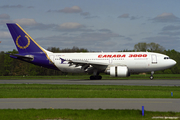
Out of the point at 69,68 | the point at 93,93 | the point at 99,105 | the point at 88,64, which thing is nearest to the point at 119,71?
the point at 88,64

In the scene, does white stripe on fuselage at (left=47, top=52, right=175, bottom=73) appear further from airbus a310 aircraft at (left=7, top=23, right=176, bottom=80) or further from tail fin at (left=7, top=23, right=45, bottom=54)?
tail fin at (left=7, top=23, right=45, bottom=54)

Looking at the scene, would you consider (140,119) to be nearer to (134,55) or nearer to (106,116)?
(106,116)

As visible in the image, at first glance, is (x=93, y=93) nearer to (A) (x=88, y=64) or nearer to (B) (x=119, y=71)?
(B) (x=119, y=71)

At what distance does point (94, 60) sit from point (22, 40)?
14.0 meters

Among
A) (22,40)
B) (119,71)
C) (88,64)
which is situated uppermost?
(22,40)

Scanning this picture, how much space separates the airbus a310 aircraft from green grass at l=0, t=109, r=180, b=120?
28679mm

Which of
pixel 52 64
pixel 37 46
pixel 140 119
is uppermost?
pixel 37 46

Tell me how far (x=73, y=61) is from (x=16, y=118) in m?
30.4

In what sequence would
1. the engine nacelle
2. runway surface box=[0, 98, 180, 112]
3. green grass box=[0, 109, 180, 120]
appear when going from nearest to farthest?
1. green grass box=[0, 109, 180, 120]
2. runway surface box=[0, 98, 180, 112]
3. the engine nacelle

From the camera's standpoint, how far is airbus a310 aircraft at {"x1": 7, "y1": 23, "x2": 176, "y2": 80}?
42.2m

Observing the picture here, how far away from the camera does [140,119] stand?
10.7 m

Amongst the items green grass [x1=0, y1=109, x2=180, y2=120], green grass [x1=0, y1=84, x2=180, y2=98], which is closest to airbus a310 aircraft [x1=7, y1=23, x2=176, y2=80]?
green grass [x1=0, y1=84, x2=180, y2=98]

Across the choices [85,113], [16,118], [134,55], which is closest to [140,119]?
[85,113]

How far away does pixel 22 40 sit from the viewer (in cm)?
4625
